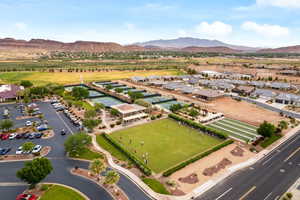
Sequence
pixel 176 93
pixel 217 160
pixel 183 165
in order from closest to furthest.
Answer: pixel 183 165 → pixel 217 160 → pixel 176 93

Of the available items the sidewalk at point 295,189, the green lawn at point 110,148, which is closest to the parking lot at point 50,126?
the green lawn at point 110,148

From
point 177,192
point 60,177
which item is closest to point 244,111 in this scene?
point 177,192

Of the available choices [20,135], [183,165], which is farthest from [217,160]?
[20,135]

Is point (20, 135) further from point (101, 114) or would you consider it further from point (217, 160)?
point (217, 160)

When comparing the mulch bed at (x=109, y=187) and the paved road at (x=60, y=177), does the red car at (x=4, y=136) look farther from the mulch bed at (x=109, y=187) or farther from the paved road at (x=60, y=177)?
the mulch bed at (x=109, y=187)

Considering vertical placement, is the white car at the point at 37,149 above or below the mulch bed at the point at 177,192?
above

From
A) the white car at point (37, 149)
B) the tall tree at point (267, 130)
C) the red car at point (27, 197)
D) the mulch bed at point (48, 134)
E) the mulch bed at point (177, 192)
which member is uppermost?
the tall tree at point (267, 130)

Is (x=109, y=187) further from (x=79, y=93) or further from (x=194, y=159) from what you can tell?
(x=79, y=93)
